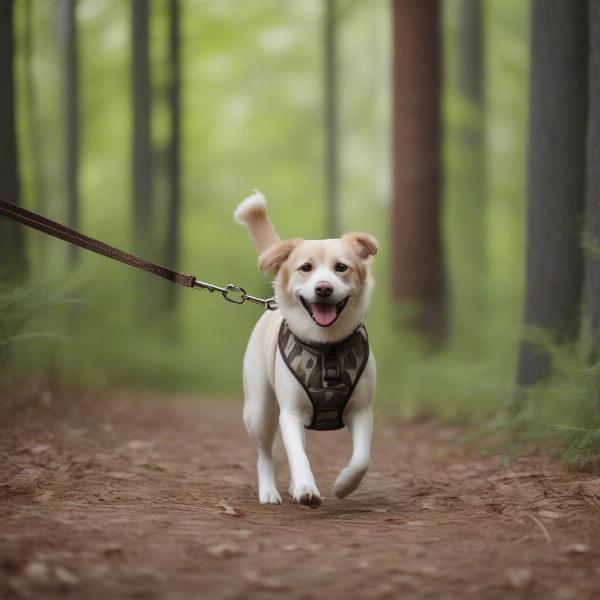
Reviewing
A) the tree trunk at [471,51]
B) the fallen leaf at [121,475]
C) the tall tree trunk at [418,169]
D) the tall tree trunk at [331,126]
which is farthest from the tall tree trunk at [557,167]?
the tree trunk at [471,51]

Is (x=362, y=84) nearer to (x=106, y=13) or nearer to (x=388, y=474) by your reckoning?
(x=106, y=13)

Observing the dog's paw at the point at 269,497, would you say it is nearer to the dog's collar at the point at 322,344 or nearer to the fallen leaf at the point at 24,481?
the dog's collar at the point at 322,344

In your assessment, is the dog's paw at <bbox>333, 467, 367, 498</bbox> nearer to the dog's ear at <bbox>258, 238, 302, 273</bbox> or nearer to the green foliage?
the dog's ear at <bbox>258, 238, 302, 273</bbox>

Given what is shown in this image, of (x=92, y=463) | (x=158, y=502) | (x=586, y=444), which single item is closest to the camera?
(x=158, y=502)

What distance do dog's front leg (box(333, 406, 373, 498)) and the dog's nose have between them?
757 mm

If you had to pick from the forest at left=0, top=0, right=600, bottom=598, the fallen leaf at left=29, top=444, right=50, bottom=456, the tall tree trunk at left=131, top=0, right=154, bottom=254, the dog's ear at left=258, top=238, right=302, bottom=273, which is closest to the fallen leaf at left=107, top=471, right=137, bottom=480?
the forest at left=0, top=0, right=600, bottom=598

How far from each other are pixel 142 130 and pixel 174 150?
1.62 metres

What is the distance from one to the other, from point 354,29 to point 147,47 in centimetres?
898

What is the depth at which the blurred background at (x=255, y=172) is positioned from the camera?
1005cm

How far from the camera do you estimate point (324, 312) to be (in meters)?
4.41

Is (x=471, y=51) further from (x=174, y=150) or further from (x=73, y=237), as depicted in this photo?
(x=73, y=237)

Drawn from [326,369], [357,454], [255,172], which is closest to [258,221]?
[326,369]

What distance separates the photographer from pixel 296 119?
72.6 ft

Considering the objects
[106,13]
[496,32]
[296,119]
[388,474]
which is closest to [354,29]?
[296,119]
